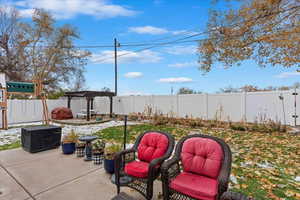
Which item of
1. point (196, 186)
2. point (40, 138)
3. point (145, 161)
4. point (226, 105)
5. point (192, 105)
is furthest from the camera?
point (192, 105)

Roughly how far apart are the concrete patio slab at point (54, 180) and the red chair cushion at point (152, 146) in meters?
0.47

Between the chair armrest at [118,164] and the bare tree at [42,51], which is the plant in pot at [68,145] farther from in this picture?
the bare tree at [42,51]

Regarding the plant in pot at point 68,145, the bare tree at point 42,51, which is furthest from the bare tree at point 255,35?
the bare tree at point 42,51

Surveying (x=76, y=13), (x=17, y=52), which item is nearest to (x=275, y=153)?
(x=76, y=13)

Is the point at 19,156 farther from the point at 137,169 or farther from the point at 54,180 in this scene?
the point at 137,169

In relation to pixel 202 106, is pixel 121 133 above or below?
below

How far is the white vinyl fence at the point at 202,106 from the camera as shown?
7.55 m

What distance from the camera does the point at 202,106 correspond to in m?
9.47

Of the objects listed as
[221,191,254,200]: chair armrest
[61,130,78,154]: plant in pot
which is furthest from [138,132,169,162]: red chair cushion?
[61,130,78,154]: plant in pot

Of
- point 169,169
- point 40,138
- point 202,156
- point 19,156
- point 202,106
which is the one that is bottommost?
point 19,156

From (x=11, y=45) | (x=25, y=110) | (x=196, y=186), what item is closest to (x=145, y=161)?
(x=196, y=186)

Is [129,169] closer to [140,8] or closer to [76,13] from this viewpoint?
[140,8]

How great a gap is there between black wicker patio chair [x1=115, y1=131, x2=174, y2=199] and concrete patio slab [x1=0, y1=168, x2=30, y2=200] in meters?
1.33

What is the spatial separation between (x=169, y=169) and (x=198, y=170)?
1.35ft
